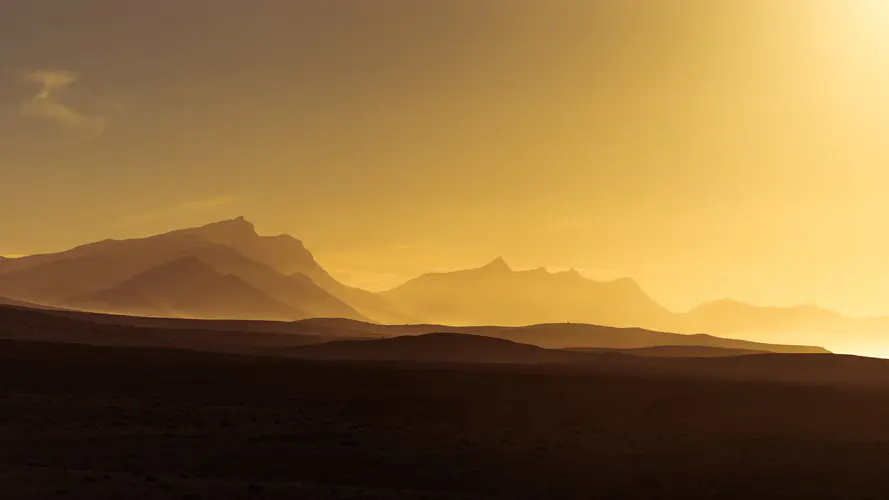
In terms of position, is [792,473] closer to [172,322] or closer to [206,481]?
[206,481]

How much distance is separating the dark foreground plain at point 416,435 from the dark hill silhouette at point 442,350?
82.4 ft

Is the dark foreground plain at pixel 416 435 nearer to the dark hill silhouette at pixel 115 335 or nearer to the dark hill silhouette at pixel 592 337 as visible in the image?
the dark hill silhouette at pixel 115 335

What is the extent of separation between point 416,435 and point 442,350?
45027 millimetres

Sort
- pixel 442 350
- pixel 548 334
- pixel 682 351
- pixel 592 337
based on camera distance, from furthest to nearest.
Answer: pixel 548 334, pixel 592 337, pixel 682 351, pixel 442 350

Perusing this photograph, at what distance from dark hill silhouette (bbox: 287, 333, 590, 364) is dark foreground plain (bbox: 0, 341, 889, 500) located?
25109 millimetres

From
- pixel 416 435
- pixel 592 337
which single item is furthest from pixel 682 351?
pixel 416 435

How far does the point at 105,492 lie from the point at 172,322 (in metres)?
107

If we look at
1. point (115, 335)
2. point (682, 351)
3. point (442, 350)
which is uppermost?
point (682, 351)

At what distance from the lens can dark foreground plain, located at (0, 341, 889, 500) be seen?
19.2m

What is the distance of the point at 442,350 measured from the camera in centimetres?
7019

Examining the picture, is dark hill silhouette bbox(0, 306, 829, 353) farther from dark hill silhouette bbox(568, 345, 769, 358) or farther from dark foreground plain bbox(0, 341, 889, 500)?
dark foreground plain bbox(0, 341, 889, 500)

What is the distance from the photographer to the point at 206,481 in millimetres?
18500

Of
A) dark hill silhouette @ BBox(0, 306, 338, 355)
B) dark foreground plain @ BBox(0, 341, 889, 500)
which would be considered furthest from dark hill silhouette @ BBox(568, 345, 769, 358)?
dark foreground plain @ BBox(0, 341, 889, 500)

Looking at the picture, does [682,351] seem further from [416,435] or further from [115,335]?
[416,435]
